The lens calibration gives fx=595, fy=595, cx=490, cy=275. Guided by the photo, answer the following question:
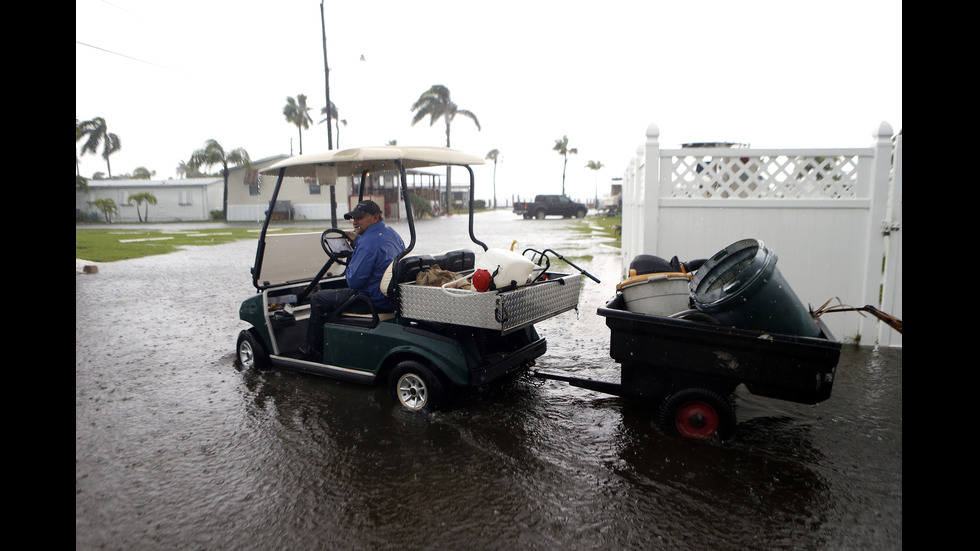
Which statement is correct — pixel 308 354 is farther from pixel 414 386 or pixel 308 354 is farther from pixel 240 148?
pixel 240 148

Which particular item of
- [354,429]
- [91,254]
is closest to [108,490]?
[354,429]

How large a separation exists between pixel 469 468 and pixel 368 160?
2.82 meters

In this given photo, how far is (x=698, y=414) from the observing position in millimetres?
3977

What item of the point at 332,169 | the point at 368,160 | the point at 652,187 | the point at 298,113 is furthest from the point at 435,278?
the point at 298,113

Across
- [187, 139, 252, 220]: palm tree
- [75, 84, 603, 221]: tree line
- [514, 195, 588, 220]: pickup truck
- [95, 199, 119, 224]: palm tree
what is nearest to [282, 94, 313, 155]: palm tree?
[75, 84, 603, 221]: tree line

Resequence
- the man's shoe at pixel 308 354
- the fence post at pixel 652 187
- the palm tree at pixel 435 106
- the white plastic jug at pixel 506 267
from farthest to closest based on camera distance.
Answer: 1. the palm tree at pixel 435 106
2. the fence post at pixel 652 187
3. the man's shoe at pixel 308 354
4. the white plastic jug at pixel 506 267

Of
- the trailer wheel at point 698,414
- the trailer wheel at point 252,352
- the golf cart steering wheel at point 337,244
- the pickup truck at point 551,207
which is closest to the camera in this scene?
the trailer wheel at point 698,414

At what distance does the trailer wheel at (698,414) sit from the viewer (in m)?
3.90

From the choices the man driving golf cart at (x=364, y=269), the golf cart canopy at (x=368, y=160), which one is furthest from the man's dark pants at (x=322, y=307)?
the golf cart canopy at (x=368, y=160)

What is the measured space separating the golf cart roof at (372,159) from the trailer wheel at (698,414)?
269 centimetres

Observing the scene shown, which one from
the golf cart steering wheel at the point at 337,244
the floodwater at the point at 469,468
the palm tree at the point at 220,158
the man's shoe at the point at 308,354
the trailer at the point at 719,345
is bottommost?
the floodwater at the point at 469,468

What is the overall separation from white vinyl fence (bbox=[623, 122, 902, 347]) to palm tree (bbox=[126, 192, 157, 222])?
44944mm

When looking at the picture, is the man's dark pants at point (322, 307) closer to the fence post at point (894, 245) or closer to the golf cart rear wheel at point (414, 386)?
the golf cart rear wheel at point (414, 386)

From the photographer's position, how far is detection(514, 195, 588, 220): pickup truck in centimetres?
4297
